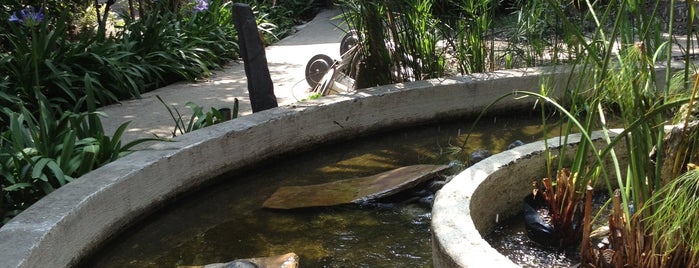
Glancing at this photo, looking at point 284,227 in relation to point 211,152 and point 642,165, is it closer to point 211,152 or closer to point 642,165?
point 211,152

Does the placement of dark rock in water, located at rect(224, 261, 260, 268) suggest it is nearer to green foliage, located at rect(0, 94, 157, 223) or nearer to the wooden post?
green foliage, located at rect(0, 94, 157, 223)

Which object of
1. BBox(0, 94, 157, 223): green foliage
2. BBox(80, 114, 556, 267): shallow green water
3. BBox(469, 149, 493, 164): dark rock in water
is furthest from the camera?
BBox(469, 149, 493, 164): dark rock in water

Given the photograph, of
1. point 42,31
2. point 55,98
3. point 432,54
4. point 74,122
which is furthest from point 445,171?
point 42,31

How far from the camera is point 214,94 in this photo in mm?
7516

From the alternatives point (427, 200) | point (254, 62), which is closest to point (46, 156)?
point (254, 62)

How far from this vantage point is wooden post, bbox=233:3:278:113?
585 cm

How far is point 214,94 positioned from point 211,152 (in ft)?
8.51

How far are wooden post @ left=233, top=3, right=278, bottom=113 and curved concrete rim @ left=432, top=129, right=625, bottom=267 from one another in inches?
86.0

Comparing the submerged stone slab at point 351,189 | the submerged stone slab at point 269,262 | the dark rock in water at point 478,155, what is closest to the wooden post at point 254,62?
the submerged stone slab at point 351,189

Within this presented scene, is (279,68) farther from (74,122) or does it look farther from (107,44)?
(74,122)

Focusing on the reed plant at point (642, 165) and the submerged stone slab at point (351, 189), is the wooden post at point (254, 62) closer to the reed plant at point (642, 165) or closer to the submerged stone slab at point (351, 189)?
the submerged stone slab at point (351, 189)

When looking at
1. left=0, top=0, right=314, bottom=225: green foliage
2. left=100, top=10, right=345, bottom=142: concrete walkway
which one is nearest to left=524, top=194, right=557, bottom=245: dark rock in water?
left=0, top=0, right=314, bottom=225: green foliage

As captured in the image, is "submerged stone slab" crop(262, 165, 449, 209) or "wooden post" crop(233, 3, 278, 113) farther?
"wooden post" crop(233, 3, 278, 113)

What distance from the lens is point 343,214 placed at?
4.64 metres
